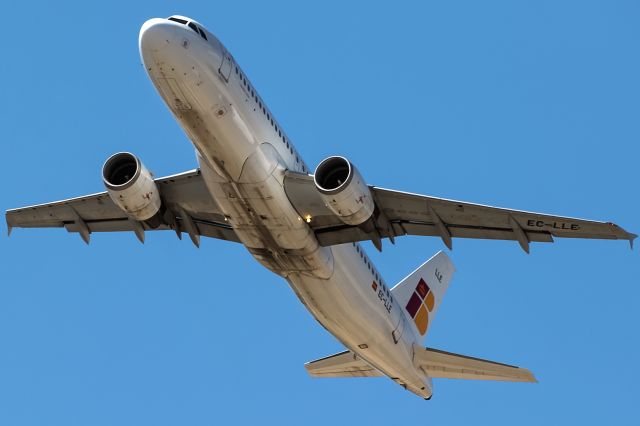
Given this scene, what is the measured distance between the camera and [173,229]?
A: 33938 mm

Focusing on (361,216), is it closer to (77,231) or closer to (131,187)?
(131,187)

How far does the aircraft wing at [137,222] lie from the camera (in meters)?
32.5

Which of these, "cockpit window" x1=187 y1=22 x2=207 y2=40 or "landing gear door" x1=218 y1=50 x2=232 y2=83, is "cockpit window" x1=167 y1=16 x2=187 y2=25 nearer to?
"cockpit window" x1=187 y1=22 x2=207 y2=40

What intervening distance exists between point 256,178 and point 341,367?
12285mm

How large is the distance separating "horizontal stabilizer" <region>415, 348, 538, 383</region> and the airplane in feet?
0.26

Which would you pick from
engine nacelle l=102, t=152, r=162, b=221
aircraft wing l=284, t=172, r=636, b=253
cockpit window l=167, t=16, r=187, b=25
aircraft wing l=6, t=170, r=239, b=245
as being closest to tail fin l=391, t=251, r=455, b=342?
aircraft wing l=284, t=172, r=636, b=253

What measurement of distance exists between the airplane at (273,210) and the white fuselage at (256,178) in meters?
0.03

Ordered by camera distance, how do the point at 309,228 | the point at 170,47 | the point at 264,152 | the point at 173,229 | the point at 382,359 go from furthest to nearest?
1. the point at 382,359
2. the point at 173,229
3. the point at 309,228
4. the point at 264,152
5. the point at 170,47

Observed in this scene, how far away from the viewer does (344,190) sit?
29.2 metres

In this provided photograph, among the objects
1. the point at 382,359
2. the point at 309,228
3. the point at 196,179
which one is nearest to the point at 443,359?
the point at 382,359

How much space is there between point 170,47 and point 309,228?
7.10m

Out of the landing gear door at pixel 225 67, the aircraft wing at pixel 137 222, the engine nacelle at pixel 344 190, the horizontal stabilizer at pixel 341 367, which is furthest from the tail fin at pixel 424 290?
the landing gear door at pixel 225 67

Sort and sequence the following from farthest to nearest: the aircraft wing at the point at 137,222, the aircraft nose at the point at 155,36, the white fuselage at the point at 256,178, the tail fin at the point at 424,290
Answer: the tail fin at the point at 424,290 → the aircraft wing at the point at 137,222 → the white fuselage at the point at 256,178 → the aircraft nose at the point at 155,36

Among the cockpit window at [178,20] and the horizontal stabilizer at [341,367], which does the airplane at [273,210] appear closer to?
the cockpit window at [178,20]
